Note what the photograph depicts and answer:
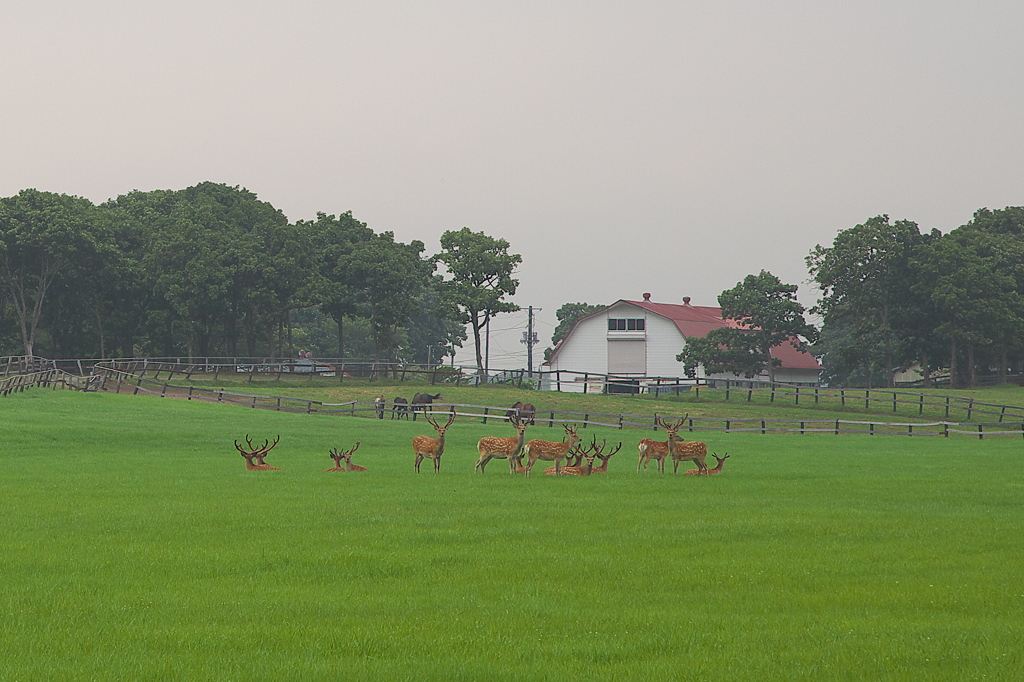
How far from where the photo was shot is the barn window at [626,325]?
91.9 meters

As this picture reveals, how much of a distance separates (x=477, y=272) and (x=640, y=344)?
16658mm

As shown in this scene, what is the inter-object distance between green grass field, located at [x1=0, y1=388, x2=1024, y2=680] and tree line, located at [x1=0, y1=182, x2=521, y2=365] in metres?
52.5

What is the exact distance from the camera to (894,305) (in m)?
80.4

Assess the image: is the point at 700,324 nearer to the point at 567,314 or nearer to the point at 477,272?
the point at 477,272

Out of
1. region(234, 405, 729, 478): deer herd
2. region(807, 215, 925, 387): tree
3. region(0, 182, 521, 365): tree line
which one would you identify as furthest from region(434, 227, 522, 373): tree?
region(234, 405, 729, 478): deer herd

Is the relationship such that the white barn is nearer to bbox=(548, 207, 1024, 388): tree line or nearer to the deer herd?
bbox=(548, 207, 1024, 388): tree line

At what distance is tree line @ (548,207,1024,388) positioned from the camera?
2950 inches

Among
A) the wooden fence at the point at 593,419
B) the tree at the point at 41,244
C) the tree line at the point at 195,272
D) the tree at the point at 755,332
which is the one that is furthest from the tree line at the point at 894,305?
the tree at the point at 41,244

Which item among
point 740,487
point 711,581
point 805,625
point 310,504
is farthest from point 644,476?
point 805,625

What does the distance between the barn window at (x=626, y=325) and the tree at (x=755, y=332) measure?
40.8 feet

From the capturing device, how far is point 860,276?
8044 cm

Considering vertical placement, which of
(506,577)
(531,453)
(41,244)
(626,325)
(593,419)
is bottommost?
(593,419)

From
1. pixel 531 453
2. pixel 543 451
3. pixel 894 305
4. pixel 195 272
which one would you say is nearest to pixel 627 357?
pixel 894 305

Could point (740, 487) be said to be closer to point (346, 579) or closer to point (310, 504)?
point (310, 504)
